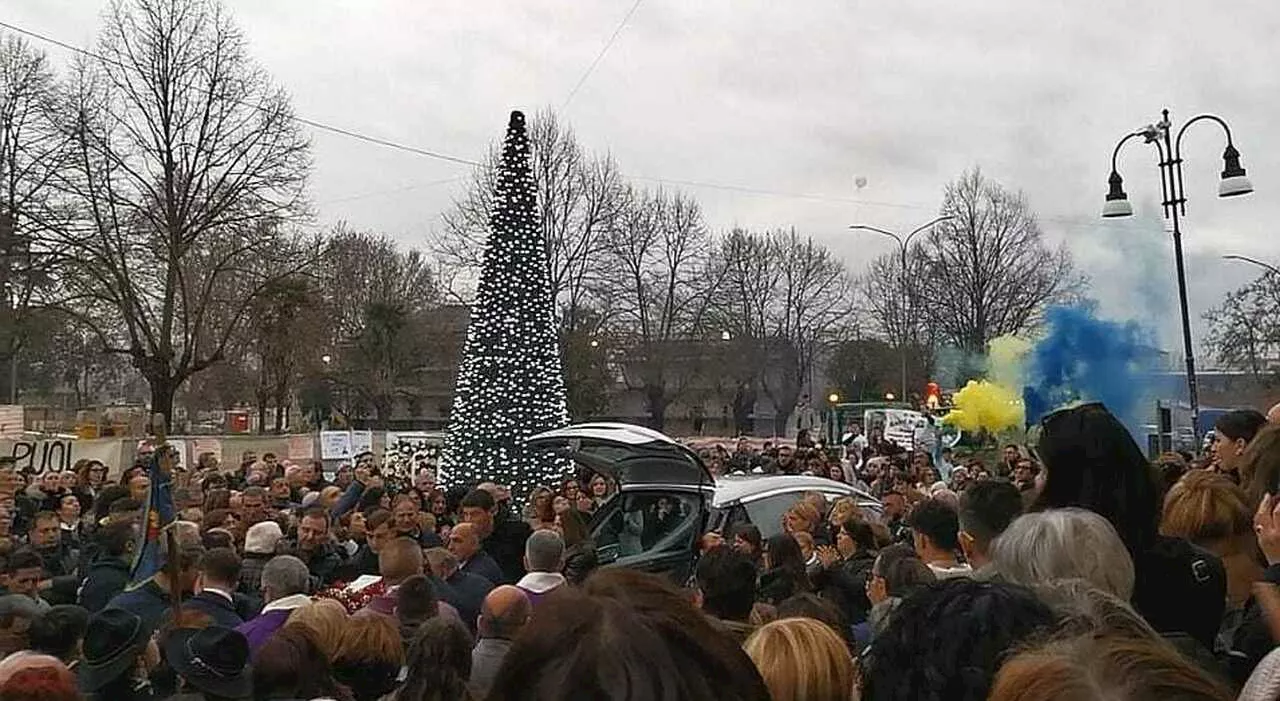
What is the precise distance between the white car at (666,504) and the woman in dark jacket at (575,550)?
130 centimetres

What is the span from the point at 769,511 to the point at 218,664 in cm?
819

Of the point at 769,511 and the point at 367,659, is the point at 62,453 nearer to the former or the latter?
the point at 769,511

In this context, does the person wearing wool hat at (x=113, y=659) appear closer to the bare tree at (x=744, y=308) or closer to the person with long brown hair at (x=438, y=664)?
the person with long brown hair at (x=438, y=664)

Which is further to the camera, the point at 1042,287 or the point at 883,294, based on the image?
the point at 883,294

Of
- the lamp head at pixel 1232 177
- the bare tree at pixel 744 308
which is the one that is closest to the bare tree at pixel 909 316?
the bare tree at pixel 744 308

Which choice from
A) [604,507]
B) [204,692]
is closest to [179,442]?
[604,507]

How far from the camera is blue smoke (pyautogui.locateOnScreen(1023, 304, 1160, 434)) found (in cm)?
2089

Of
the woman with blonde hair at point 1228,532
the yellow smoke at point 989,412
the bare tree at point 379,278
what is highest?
the bare tree at point 379,278

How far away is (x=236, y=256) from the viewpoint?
3616 cm

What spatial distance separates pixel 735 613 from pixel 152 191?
34.5 meters

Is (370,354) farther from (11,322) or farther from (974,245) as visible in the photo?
(974,245)

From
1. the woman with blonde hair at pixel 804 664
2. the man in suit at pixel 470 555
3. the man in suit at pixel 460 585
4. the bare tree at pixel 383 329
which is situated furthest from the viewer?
the bare tree at pixel 383 329

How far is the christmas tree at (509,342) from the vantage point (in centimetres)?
2195

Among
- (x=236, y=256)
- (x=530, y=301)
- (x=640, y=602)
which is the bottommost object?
(x=640, y=602)
